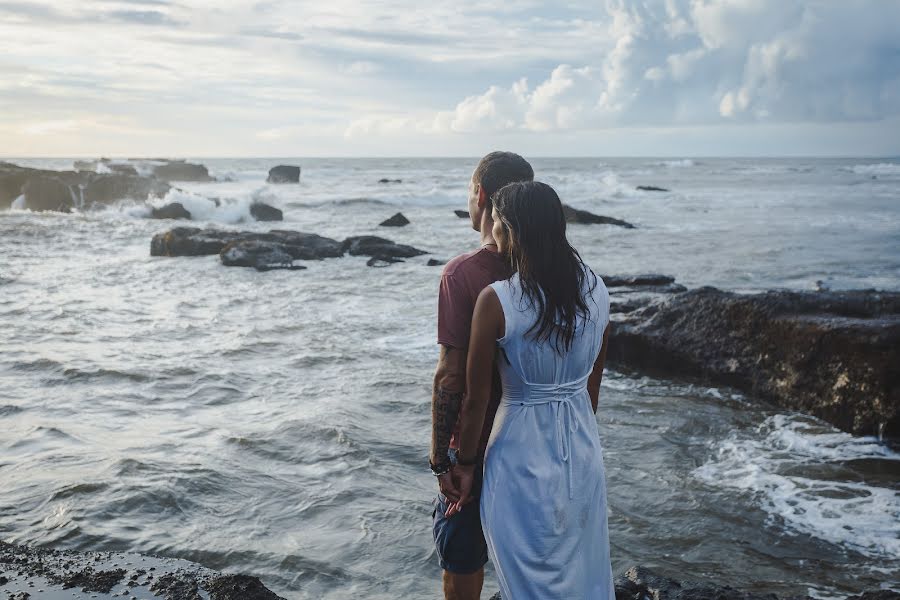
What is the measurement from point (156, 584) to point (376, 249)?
14.2 meters

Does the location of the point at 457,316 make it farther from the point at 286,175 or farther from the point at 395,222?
the point at 286,175

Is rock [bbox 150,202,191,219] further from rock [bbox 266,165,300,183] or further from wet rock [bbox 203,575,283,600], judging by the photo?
rock [bbox 266,165,300,183]

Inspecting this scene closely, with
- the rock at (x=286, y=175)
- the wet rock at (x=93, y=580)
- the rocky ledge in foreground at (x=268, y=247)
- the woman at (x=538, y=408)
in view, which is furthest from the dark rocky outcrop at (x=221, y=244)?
the rock at (x=286, y=175)

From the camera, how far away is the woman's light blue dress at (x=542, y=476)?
7.63 ft

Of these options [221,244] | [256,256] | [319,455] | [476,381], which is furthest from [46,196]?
[476,381]

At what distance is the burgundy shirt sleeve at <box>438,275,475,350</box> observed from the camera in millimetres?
2387

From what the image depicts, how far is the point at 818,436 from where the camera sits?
19.5 feet

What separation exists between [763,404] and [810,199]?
35.2 meters

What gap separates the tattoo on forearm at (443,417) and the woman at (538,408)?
6 cm

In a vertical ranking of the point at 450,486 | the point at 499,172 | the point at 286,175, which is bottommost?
the point at 450,486

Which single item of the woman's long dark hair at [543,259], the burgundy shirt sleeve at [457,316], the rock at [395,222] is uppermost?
the woman's long dark hair at [543,259]

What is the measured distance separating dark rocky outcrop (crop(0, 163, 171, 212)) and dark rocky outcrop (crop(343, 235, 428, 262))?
17117 millimetres

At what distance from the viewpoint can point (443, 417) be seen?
2479 mm

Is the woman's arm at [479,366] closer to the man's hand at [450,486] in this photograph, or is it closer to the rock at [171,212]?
the man's hand at [450,486]
